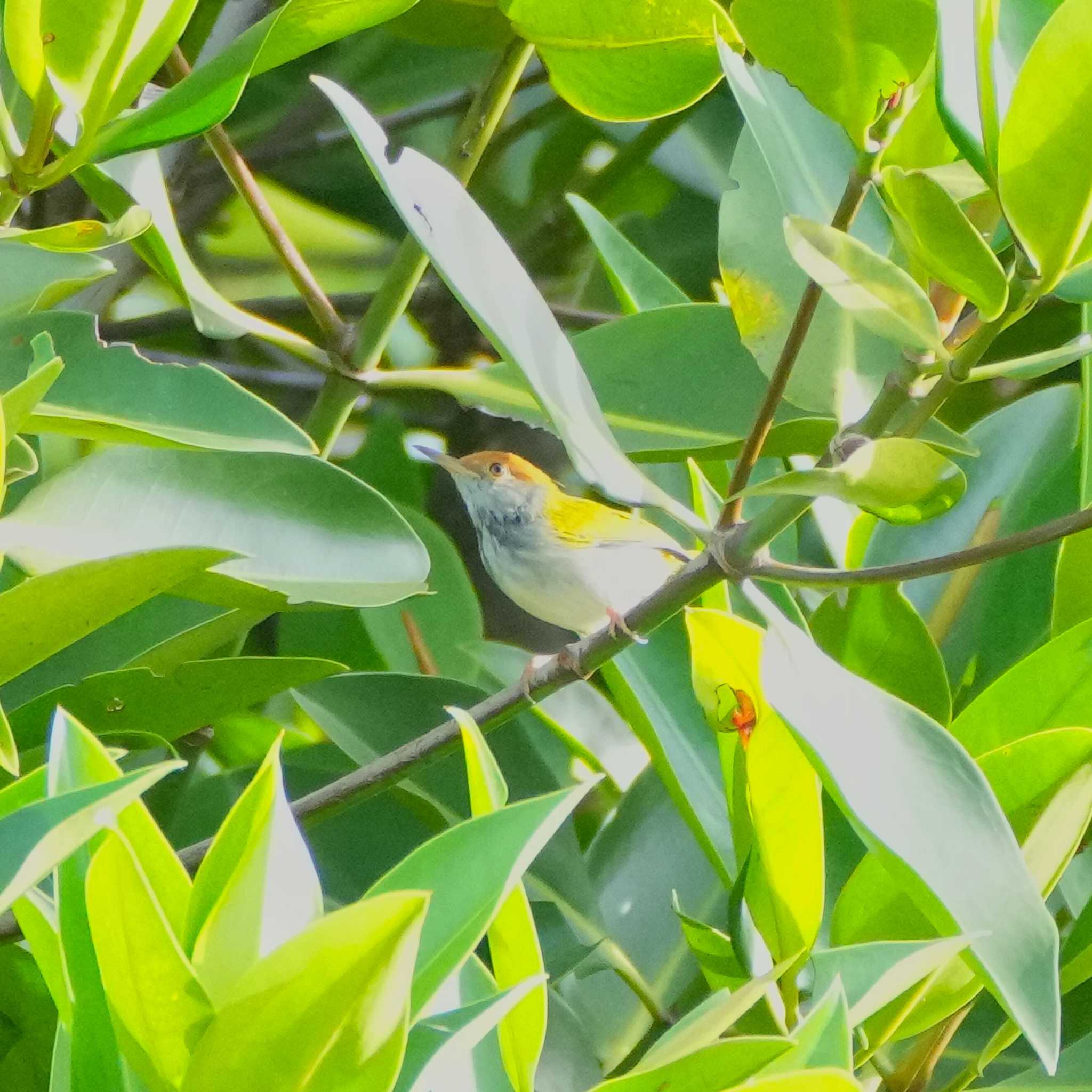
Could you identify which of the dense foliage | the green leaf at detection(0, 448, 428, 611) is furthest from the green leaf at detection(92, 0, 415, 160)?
the green leaf at detection(0, 448, 428, 611)

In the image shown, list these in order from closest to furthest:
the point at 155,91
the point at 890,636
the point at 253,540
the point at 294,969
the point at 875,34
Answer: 1. the point at 294,969
2. the point at 875,34
3. the point at 253,540
4. the point at 890,636
5. the point at 155,91

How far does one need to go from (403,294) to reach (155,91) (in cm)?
34

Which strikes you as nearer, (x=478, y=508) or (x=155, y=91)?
(x=155, y=91)

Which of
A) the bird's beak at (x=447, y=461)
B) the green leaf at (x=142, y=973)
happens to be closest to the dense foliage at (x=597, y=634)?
the green leaf at (x=142, y=973)

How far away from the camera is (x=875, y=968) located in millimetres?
796

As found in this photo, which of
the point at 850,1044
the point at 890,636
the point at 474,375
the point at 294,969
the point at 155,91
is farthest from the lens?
the point at 155,91

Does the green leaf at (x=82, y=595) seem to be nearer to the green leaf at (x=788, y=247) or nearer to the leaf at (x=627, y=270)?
the green leaf at (x=788, y=247)

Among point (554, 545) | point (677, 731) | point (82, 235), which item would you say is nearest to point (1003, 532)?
point (677, 731)

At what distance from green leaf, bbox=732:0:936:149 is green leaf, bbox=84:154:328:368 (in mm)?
560

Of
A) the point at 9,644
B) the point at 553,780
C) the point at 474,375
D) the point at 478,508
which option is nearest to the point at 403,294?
the point at 474,375

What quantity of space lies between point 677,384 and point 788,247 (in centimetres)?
30

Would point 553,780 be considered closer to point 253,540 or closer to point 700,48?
point 253,540

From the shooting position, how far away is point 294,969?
1.99ft

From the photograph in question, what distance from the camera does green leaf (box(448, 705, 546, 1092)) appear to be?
2.57ft
